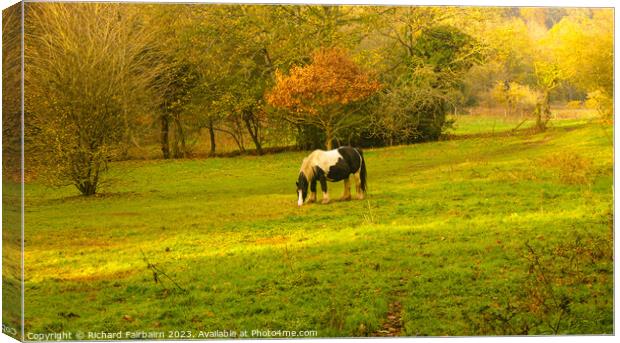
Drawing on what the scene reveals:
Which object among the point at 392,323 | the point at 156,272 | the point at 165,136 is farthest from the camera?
the point at 165,136

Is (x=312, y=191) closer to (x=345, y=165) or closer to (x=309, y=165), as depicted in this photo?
(x=309, y=165)

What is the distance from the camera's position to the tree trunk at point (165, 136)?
42.5 ft

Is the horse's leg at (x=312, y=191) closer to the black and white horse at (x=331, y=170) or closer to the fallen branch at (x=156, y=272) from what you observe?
the black and white horse at (x=331, y=170)

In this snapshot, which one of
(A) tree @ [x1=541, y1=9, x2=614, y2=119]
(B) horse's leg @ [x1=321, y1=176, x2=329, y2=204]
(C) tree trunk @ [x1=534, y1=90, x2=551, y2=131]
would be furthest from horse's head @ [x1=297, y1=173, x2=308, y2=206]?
(A) tree @ [x1=541, y1=9, x2=614, y2=119]

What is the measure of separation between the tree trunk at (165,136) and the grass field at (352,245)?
0.19 meters

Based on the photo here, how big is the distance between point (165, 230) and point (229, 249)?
843 millimetres

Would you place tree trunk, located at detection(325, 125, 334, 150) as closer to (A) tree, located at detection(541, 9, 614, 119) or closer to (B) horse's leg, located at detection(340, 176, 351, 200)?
(B) horse's leg, located at detection(340, 176, 351, 200)

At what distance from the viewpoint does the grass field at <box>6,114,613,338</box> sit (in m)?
12.1

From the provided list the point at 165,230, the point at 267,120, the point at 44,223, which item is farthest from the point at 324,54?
the point at 44,223

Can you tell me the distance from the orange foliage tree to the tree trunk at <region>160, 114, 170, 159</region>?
1.36 meters

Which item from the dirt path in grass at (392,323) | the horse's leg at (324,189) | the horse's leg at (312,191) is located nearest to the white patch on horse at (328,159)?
the horse's leg at (324,189)

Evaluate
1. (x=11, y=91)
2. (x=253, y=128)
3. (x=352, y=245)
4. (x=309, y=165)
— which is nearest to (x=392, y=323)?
(x=352, y=245)

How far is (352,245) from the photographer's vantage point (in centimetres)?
1256

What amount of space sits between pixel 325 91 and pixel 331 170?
1048 millimetres
